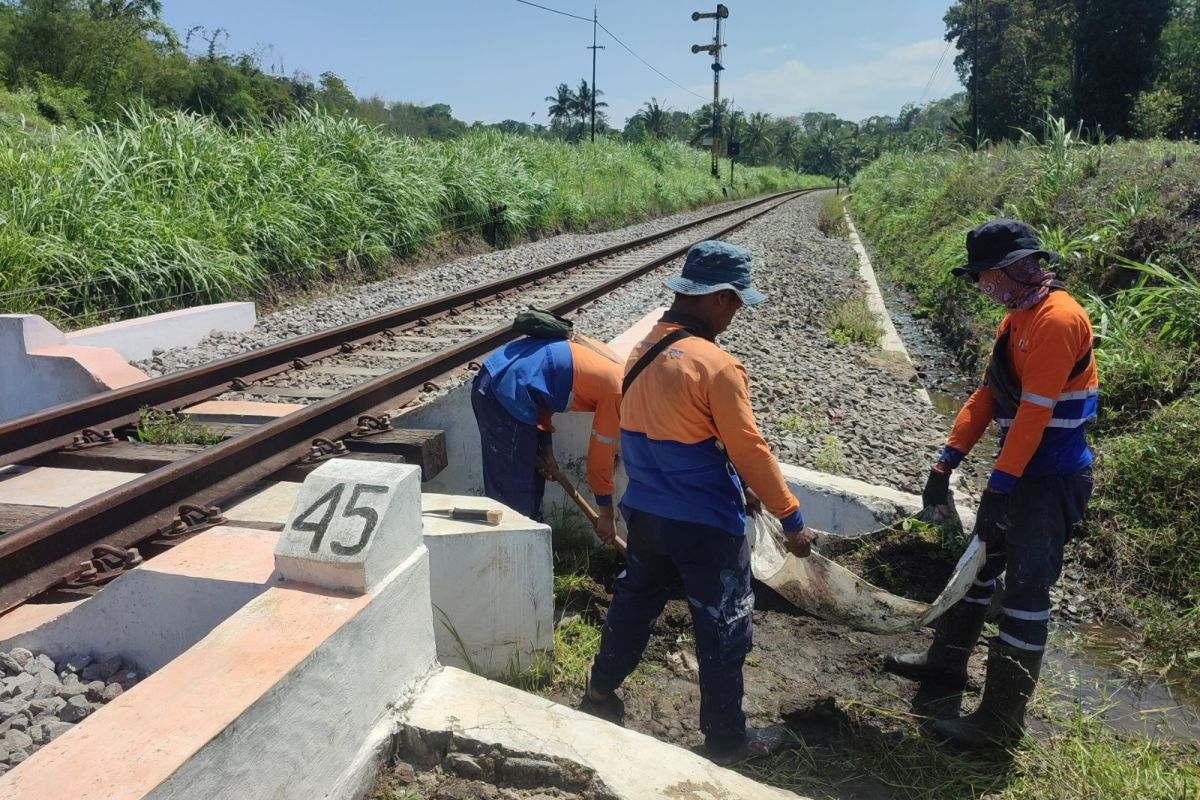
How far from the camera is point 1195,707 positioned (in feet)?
11.8

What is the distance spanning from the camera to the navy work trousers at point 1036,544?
302cm

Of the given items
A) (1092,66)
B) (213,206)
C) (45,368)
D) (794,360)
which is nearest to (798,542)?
(794,360)

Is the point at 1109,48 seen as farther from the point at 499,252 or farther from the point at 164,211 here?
the point at 164,211

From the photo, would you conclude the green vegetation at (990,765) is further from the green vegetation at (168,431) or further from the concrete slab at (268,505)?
the green vegetation at (168,431)

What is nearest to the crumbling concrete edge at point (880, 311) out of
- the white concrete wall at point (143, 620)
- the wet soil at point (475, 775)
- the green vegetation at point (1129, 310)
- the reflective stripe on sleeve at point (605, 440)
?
the green vegetation at point (1129, 310)

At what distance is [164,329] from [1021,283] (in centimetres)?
690

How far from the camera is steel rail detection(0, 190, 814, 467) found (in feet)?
15.1

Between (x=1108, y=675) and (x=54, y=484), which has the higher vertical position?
(x=54, y=484)

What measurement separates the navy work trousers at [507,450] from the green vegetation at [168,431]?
187cm

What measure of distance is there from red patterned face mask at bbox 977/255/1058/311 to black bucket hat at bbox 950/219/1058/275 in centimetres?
3

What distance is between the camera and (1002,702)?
3160 mm

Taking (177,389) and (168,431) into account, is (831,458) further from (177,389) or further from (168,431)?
(177,389)

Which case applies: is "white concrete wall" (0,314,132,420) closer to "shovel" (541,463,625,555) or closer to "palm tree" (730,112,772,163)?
"shovel" (541,463,625,555)

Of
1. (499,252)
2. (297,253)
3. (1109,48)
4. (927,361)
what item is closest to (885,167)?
(1109,48)
